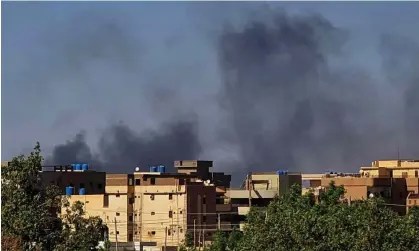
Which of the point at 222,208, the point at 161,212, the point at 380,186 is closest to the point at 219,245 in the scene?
the point at 161,212

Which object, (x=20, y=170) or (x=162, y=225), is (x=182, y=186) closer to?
(x=162, y=225)

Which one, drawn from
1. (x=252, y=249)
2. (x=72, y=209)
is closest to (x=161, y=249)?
(x=252, y=249)

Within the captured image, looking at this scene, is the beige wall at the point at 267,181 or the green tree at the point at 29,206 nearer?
the green tree at the point at 29,206

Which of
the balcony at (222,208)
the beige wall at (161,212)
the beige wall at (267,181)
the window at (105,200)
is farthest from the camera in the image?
the beige wall at (267,181)

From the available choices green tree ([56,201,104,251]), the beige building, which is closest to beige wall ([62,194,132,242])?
the beige building

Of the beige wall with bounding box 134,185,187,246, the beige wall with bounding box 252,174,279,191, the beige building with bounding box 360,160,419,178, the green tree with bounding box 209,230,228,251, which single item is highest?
the beige building with bounding box 360,160,419,178

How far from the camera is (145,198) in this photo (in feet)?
190

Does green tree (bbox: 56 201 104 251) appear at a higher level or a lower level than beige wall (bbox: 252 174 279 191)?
lower

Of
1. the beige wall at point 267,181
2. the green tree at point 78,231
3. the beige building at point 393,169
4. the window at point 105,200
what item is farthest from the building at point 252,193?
the green tree at point 78,231

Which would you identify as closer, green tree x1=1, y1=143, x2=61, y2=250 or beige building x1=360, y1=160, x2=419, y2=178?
green tree x1=1, y1=143, x2=61, y2=250

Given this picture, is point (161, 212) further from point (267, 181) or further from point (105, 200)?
point (267, 181)

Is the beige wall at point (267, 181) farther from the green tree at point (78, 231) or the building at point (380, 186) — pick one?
the green tree at point (78, 231)

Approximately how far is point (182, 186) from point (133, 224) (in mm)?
4463

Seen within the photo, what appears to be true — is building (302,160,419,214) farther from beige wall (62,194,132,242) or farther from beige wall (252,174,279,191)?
beige wall (62,194,132,242)
